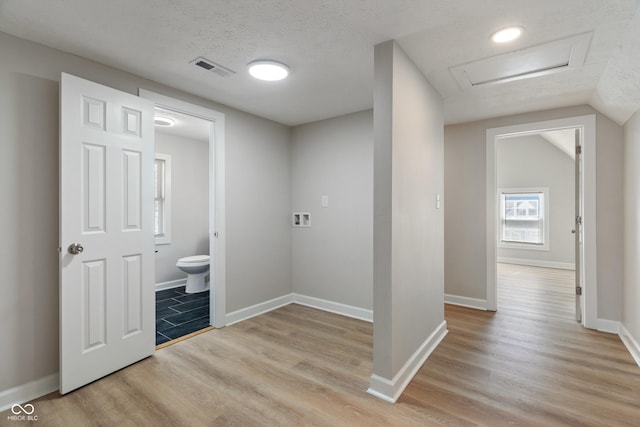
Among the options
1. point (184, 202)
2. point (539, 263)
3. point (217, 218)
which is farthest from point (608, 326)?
point (184, 202)

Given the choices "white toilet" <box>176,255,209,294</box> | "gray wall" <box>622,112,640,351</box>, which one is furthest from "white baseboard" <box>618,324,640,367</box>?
"white toilet" <box>176,255,209,294</box>

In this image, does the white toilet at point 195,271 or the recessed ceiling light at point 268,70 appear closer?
the recessed ceiling light at point 268,70

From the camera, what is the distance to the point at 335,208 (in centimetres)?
353

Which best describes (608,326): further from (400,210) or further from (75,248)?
(75,248)

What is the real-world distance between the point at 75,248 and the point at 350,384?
2.06 m

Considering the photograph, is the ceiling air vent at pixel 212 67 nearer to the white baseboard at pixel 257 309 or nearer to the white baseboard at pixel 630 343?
the white baseboard at pixel 257 309

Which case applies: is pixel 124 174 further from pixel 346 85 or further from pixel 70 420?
pixel 346 85

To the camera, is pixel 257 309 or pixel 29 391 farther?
pixel 257 309

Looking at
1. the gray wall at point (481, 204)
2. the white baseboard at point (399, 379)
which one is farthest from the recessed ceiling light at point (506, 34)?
the white baseboard at point (399, 379)

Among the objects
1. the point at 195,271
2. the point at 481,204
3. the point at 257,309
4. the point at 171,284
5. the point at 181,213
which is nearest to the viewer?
the point at 257,309

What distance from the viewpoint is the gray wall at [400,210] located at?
1887mm

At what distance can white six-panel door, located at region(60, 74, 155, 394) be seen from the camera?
1.93m

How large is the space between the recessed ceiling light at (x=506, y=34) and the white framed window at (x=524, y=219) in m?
5.72

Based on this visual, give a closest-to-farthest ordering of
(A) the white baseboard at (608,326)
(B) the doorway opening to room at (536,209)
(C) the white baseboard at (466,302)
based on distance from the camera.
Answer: (A) the white baseboard at (608,326), (C) the white baseboard at (466,302), (B) the doorway opening to room at (536,209)
